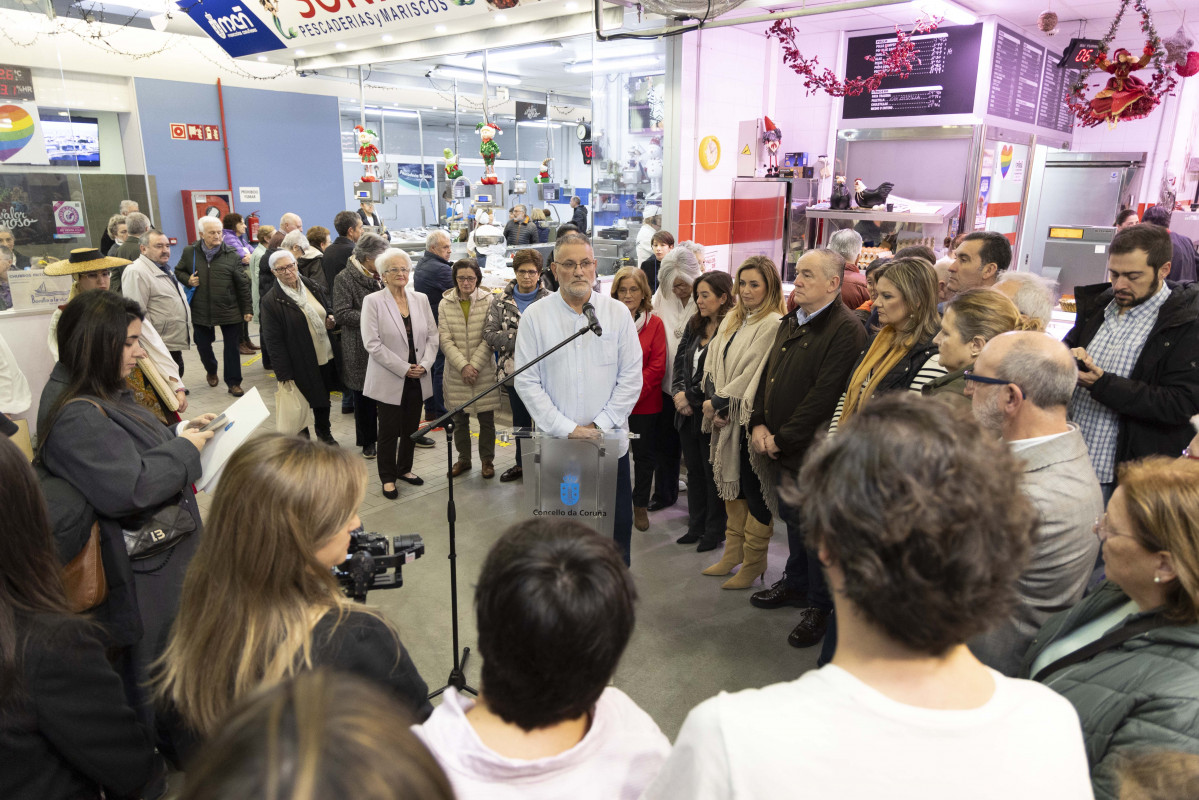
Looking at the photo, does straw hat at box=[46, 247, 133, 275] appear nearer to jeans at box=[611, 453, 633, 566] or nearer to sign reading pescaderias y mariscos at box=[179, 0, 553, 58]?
jeans at box=[611, 453, 633, 566]

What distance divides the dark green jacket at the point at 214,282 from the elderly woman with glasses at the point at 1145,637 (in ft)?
23.9

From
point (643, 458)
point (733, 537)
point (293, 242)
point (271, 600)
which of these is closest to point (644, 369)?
point (643, 458)

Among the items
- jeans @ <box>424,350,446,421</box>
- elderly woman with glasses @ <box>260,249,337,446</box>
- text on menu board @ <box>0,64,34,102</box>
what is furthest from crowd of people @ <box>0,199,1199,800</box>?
text on menu board @ <box>0,64,34,102</box>

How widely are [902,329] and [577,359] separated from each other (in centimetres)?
136

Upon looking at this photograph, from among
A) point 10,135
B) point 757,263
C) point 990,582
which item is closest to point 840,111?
Answer: point 757,263

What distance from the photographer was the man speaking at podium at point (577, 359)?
3219 mm

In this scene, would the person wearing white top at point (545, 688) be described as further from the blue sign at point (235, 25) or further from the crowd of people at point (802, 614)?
the blue sign at point (235, 25)

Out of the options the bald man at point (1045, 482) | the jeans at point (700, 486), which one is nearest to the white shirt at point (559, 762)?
the bald man at point (1045, 482)

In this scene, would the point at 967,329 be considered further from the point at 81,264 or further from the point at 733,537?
the point at 81,264

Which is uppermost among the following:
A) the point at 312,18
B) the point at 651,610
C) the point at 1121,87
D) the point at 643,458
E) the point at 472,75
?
the point at 472,75

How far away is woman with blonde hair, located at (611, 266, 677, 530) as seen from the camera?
4117mm

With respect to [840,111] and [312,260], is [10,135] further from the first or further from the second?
[840,111]

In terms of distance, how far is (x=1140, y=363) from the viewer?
2.73 meters

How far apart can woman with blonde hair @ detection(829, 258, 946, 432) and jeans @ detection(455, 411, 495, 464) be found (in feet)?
9.33
